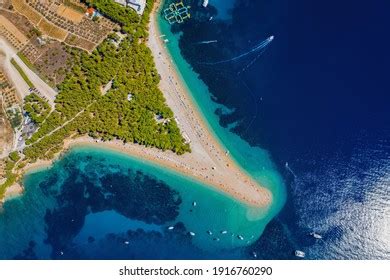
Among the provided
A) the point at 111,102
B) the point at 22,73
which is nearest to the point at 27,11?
the point at 22,73

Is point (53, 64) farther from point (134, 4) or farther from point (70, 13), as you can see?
point (134, 4)

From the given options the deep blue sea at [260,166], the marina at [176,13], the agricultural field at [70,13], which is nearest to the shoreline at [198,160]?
the deep blue sea at [260,166]

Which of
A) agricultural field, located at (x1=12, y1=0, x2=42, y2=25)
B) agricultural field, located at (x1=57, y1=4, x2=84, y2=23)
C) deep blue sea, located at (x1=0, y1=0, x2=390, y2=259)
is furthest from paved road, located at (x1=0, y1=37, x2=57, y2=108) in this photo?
deep blue sea, located at (x1=0, y1=0, x2=390, y2=259)

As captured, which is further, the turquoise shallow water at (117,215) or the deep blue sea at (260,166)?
the deep blue sea at (260,166)

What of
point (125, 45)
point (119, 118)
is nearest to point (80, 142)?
→ point (119, 118)

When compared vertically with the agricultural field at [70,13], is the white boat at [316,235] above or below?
below

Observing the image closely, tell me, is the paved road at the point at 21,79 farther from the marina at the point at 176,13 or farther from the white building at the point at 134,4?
the marina at the point at 176,13
